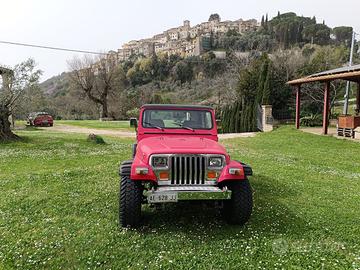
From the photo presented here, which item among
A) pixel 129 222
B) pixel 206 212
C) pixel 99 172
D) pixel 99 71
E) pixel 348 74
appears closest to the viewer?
pixel 129 222

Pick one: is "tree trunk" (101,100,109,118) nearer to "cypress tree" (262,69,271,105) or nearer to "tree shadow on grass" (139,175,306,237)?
"cypress tree" (262,69,271,105)

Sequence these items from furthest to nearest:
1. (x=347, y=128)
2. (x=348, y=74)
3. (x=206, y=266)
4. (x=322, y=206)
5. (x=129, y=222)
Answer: (x=347, y=128) < (x=348, y=74) < (x=322, y=206) < (x=129, y=222) < (x=206, y=266)

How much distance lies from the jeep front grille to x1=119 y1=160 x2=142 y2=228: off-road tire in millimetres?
524

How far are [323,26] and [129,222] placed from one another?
3236 inches

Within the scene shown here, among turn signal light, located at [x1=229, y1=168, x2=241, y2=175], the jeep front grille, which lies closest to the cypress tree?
turn signal light, located at [x1=229, y1=168, x2=241, y2=175]

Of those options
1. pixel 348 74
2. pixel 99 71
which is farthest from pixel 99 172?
pixel 99 71

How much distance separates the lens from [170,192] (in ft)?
12.6

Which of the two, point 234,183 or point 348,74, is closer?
point 234,183

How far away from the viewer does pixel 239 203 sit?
4188 millimetres

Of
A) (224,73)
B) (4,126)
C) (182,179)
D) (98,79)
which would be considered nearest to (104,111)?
(98,79)

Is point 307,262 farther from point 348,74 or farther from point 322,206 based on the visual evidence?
point 348,74

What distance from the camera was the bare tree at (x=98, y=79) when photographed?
44.3 metres

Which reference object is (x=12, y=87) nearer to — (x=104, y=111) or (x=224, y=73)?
(x=224, y=73)

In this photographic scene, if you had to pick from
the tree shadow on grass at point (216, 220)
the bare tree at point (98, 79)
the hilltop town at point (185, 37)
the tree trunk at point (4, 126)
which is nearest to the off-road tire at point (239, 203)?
the tree shadow on grass at point (216, 220)
